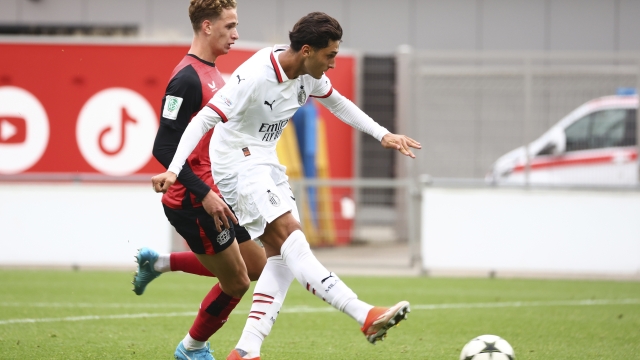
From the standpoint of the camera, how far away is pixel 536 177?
13.3m

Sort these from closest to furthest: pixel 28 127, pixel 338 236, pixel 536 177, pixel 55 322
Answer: pixel 55 322
pixel 536 177
pixel 338 236
pixel 28 127

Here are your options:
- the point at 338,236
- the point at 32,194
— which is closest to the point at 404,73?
the point at 338,236

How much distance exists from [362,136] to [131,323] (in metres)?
10.8

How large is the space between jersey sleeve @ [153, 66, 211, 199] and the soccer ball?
5.66ft

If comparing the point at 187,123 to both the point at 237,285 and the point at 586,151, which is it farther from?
the point at 586,151

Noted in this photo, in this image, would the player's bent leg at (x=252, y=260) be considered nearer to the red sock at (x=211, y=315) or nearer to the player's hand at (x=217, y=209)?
the red sock at (x=211, y=315)

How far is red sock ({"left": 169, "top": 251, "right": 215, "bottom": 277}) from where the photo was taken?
20.5 ft

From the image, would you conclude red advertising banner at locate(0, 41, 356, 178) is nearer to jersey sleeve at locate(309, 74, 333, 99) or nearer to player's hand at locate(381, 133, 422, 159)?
jersey sleeve at locate(309, 74, 333, 99)

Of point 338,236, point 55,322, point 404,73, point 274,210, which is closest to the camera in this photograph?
point 274,210

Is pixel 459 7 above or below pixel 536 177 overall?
above

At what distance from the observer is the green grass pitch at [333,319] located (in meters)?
6.45

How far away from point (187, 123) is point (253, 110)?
448 mm

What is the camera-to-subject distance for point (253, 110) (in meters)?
5.34

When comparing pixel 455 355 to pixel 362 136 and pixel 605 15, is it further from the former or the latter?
pixel 605 15
